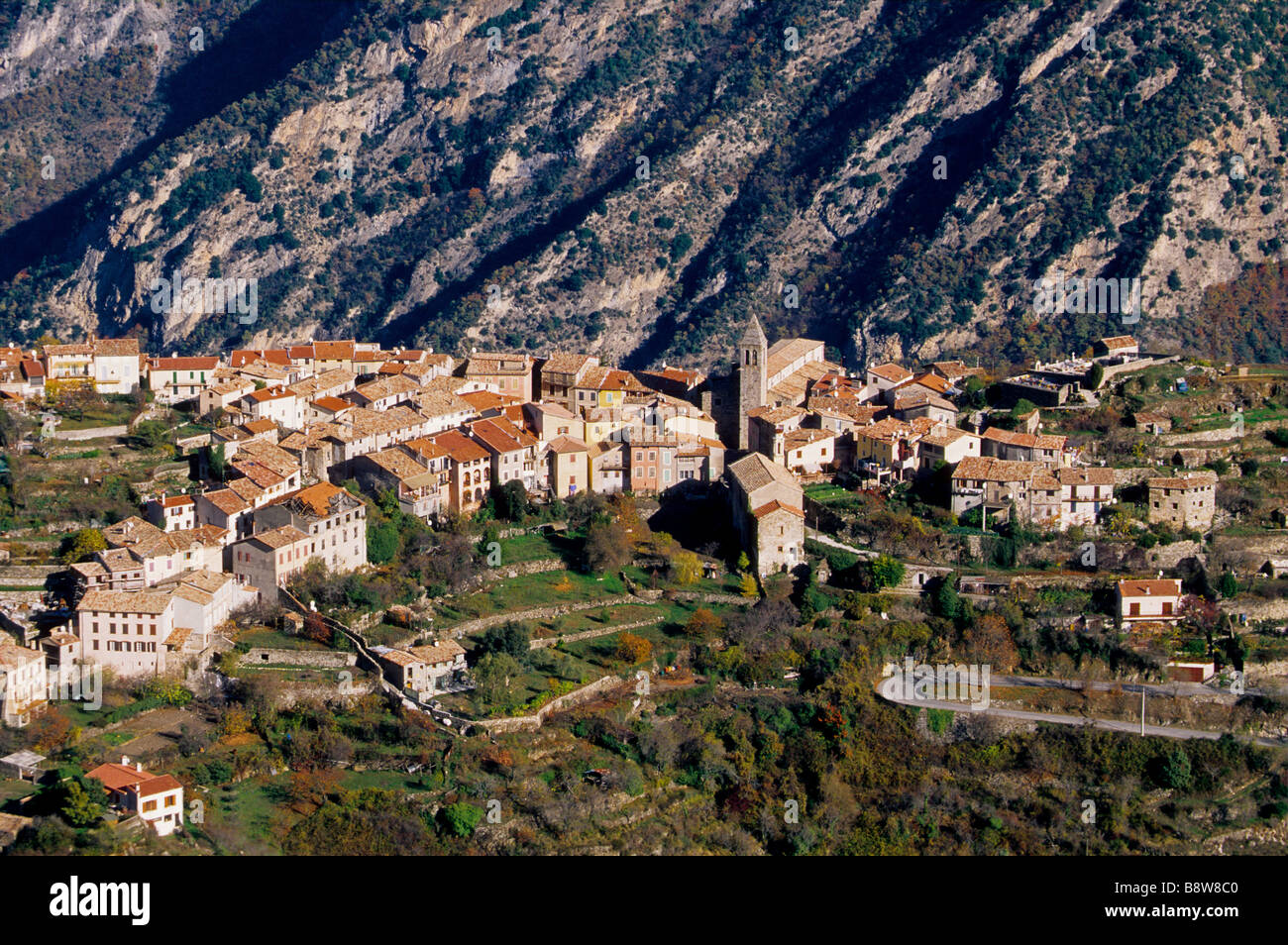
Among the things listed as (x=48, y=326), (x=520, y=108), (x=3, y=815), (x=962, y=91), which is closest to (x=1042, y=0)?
(x=962, y=91)

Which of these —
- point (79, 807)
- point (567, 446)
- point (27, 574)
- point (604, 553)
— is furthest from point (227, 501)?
point (79, 807)

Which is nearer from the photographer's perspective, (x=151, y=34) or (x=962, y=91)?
(x=962, y=91)

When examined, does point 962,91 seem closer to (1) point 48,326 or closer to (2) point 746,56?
(2) point 746,56

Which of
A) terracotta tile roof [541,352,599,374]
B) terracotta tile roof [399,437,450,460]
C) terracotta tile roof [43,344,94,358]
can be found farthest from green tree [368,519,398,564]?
terracotta tile roof [43,344,94,358]

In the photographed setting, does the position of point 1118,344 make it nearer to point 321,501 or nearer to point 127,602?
point 321,501

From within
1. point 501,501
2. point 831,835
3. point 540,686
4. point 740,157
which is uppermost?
point 740,157

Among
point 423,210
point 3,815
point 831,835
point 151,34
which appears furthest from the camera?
point 151,34

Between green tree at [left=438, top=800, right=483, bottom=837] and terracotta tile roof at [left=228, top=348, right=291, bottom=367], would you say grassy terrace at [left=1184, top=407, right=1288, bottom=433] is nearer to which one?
green tree at [left=438, top=800, right=483, bottom=837]
